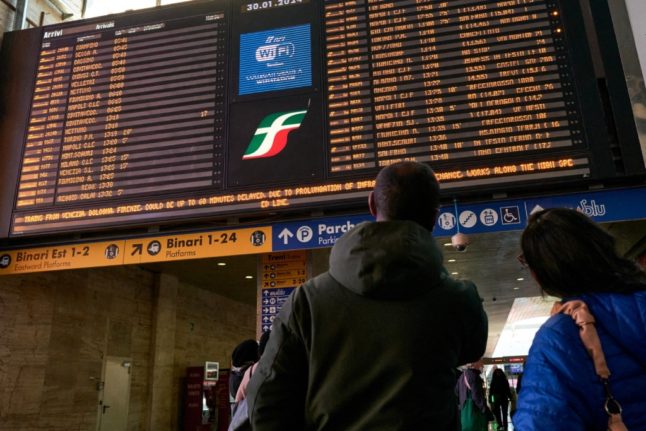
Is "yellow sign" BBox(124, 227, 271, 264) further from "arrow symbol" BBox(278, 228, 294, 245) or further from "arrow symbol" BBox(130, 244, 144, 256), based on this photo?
"arrow symbol" BBox(278, 228, 294, 245)

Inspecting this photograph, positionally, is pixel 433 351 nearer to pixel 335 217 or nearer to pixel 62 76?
pixel 335 217

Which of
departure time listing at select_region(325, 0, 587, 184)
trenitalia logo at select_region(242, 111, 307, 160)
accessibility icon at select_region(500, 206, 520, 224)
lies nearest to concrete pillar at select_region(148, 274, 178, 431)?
trenitalia logo at select_region(242, 111, 307, 160)

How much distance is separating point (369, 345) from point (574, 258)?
0.57m

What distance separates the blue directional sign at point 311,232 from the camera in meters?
5.69

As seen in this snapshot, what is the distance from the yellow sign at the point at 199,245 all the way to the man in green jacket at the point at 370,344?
4.56 m

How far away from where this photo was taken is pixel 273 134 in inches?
230

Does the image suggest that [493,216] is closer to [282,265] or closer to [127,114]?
[282,265]

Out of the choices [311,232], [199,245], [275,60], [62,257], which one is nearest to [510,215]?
[311,232]

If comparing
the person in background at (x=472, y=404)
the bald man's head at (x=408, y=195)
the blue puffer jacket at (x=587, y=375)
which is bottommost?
the person in background at (x=472, y=404)

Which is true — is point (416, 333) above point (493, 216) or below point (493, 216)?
below

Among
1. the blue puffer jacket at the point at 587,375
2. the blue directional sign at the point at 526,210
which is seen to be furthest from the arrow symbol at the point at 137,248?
the blue puffer jacket at the point at 587,375

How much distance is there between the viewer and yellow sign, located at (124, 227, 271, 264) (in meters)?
5.91

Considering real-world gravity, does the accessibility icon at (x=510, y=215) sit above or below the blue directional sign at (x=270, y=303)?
above

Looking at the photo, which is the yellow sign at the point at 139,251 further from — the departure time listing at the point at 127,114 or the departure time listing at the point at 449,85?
the departure time listing at the point at 449,85
